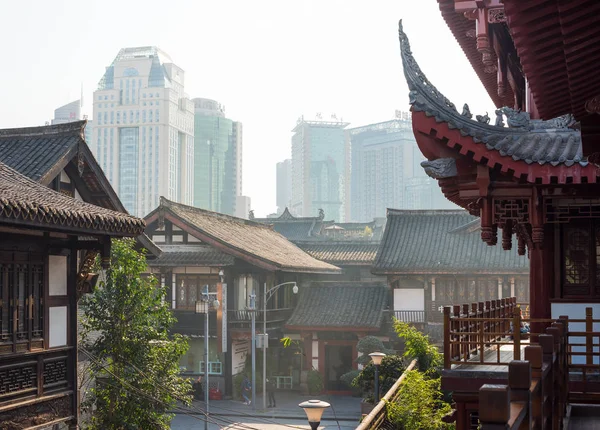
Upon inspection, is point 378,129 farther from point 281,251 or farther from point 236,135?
point 281,251

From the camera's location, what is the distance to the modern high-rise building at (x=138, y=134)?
414ft

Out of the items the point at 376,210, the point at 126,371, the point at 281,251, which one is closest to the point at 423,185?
the point at 376,210

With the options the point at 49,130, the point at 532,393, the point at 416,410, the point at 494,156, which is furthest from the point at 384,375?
the point at 532,393

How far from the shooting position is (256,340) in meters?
38.0

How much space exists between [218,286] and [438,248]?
10604 millimetres

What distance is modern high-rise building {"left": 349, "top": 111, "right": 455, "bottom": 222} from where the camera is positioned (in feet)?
536

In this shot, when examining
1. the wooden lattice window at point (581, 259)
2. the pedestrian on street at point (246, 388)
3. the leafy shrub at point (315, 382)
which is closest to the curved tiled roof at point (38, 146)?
the wooden lattice window at point (581, 259)

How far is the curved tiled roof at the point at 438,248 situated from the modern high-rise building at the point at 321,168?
12316 cm

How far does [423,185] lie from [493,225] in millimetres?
150529

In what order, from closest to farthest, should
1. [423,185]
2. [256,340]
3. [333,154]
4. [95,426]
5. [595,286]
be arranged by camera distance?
[595,286] → [95,426] → [256,340] → [423,185] → [333,154]

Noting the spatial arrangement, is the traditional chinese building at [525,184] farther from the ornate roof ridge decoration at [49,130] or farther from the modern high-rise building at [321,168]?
the modern high-rise building at [321,168]

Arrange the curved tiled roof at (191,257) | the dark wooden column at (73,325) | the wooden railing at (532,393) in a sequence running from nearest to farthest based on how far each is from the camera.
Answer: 1. the wooden railing at (532,393)
2. the dark wooden column at (73,325)
3. the curved tiled roof at (191,257)

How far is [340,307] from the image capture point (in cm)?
4238

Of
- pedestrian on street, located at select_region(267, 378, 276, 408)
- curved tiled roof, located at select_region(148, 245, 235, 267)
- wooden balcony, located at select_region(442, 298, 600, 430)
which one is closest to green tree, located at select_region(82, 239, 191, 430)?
wooden balcony, located at select_region(442, 298, 600, 430)
